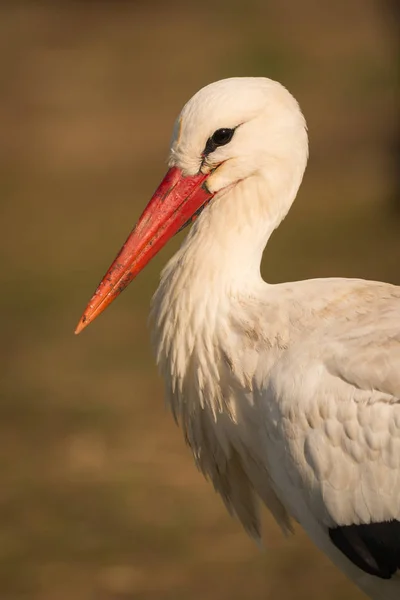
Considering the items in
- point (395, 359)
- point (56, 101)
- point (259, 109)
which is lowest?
point (395, 359)

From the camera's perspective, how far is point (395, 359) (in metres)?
3.15

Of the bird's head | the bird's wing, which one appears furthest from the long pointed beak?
the bird's wing

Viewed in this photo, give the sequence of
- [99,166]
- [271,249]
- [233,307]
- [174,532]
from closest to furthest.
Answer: [233,307], [174,532], [271,249], [99,166]

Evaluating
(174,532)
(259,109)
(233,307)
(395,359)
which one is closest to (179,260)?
(233,307)

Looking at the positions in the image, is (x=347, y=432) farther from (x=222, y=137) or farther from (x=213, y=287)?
(x=222, y=137)

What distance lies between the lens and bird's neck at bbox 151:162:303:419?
343 centimetres

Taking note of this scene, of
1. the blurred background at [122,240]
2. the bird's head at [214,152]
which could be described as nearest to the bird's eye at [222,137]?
the bird's head at [214,152]

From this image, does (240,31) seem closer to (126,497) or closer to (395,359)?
(126,497)

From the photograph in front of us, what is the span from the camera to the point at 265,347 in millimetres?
3334

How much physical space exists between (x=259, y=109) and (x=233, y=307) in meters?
0.58

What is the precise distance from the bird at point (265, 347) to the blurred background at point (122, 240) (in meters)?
1.65

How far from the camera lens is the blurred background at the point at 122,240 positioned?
5336 mm

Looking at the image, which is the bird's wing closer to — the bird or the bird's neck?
the bird

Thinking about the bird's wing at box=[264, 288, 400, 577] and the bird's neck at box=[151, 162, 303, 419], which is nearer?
the bird's wing at box=[264, 288, 400, 577]
